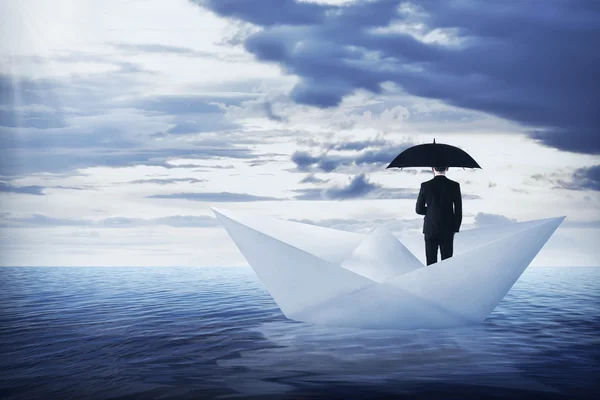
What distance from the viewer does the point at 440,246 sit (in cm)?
1023

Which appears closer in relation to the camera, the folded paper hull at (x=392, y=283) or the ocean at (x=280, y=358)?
the ocean at (x=280, y=358)

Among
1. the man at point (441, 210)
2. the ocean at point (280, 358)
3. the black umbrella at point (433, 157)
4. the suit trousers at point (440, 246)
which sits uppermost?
the black umbrella at point (433, 157)

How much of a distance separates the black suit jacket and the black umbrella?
284 millimetres

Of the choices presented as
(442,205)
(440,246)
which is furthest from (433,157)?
(440,246)

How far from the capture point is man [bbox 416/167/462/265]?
10023 millimetres

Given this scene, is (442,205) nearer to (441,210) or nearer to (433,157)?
(441,210)

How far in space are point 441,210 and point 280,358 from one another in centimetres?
405

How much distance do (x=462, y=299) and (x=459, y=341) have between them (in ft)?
3.47

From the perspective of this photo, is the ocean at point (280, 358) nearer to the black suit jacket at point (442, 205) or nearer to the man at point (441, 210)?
the man at point (441, 210)

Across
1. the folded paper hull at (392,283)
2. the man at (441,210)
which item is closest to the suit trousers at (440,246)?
the man at (441,210)

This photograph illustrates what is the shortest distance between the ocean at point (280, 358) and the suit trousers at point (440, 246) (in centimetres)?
127

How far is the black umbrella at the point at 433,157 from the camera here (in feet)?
33.3

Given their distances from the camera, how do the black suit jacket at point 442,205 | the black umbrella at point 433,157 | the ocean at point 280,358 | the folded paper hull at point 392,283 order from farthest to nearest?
the black umbrella at point 433,157 → the black suit jacket at point 442,205 → the folded paper hull at point 392,283 → the ocean at point 280,358

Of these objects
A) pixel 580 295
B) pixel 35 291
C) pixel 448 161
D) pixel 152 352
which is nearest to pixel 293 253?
pixel 152 352
